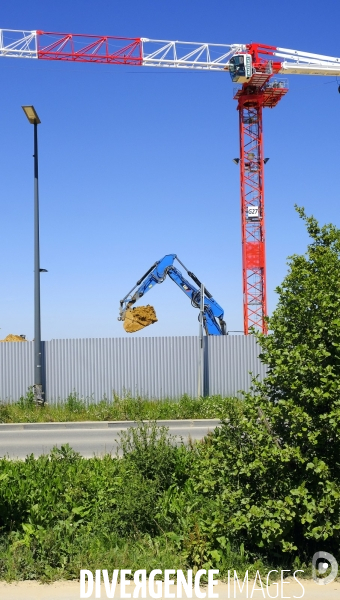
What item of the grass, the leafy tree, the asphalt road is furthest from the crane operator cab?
the leafy tree

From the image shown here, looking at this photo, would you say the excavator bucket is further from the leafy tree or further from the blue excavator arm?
the leafy tree

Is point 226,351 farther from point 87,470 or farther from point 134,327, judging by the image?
point 87,470

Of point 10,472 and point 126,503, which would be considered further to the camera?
point 10,472

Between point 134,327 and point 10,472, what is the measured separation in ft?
59.2

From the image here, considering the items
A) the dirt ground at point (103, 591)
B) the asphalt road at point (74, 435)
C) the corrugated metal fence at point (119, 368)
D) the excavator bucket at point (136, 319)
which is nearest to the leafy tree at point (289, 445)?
the dirt ground at point (103, 591)

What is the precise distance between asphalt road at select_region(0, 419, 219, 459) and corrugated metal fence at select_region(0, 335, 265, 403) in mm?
3905

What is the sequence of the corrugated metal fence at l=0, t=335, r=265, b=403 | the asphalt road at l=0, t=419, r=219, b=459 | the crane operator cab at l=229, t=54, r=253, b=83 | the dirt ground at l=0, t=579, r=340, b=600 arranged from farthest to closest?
the crane operator cab at l=229, t=54, r=253, b=83 → the corrugated metal fence at l=0, t=335, r=265, b=403 → the asphalt road at l=0, t=419, r=219, b=459 → the dirt ground at l=0, t=579, r=340, b=600

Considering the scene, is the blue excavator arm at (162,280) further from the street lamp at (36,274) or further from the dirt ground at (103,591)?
the dirt ground at (103,591)

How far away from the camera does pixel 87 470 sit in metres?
6.72

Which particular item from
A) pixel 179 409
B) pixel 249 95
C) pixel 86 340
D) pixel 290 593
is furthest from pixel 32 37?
pixel 290 593

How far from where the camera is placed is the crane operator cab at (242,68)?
3647 cm

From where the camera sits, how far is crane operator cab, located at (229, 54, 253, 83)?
1436 inches

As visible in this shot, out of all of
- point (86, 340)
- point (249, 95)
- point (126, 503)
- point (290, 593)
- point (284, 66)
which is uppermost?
point (284, 66)

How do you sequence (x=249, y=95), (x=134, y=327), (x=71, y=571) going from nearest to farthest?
1. (x=71, y=571)
2. (x=134, y=327)
3. (x=249, y=95)
